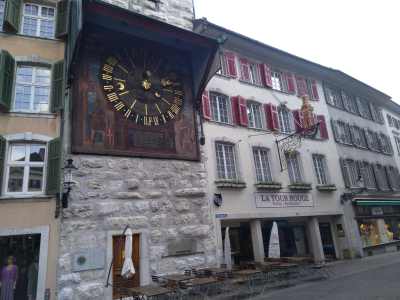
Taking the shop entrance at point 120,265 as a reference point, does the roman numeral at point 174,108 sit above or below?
above

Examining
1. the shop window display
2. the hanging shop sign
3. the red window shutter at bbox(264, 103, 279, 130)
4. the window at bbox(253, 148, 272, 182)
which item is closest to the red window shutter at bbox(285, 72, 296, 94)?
the red window shutter at bbox(264, 103, 279, 130)

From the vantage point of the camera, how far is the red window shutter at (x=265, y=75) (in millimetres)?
16947

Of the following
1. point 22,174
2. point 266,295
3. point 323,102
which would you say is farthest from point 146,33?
point 323,102

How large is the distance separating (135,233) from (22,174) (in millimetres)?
3922

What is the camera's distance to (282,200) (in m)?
14.8

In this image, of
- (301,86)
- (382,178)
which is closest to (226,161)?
(301,86)

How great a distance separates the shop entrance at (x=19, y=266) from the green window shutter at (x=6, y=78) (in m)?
3.96

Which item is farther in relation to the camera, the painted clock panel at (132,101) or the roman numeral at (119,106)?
the roman numeral at (119,106)

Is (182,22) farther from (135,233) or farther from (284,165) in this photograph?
(135,233)

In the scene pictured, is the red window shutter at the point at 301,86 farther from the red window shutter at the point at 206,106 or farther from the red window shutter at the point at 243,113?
the red window shutter at the point at 206,106

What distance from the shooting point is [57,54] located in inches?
426

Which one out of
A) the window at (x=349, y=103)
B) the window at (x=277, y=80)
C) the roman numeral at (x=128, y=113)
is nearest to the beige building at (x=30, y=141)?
the roman numeral at (x=128, y=113)

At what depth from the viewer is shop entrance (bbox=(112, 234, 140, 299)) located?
970 cm

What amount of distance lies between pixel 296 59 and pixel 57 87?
13.7 m
